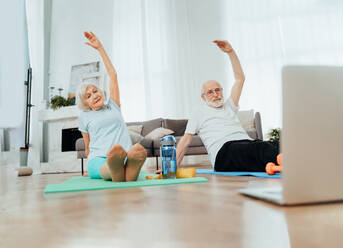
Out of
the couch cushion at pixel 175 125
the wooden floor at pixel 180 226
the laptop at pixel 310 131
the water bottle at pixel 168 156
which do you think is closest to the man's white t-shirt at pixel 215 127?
the water bottle at pixel 168 156

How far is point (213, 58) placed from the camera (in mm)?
5797

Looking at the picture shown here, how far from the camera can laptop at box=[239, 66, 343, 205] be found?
2.14ft

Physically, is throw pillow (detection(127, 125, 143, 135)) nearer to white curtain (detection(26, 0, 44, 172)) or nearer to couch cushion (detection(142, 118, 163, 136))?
couch cushion (detection(142, 118, 163, 136))

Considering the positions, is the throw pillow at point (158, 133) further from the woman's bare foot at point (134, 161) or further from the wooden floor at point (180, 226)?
the wooden floor at point (180, 226)

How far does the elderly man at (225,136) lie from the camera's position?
2.09 meters

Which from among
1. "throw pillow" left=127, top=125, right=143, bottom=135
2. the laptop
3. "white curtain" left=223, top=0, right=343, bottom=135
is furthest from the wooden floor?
"white curtain" left=223, top=0, right=343, bottom=135

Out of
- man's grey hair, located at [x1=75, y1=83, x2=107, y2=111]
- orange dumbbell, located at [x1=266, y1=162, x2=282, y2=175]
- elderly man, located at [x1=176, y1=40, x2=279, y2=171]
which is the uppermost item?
man's grey hair, located at [x1=75, y1=83, x2=107, y2=111]

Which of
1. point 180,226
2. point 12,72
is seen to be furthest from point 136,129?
point 180,226

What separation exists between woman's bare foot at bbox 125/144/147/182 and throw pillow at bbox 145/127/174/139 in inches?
97.6

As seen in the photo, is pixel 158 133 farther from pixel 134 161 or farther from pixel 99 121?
pixel 134 161

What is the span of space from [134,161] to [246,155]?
814 mm

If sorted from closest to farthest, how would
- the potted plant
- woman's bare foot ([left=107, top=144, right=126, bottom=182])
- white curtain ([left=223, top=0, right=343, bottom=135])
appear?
1. woman's bare foot ([left=107, top=144, right=126, bottom=182])
2. the potted plant
3. white curtain ([left=223, top=0, right=343, bottom=135])

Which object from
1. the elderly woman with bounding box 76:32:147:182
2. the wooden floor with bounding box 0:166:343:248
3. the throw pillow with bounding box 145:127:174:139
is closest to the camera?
the wooden floor with bounding box 0:166:343:248

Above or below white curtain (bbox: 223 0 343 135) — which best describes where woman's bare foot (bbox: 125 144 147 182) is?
below
